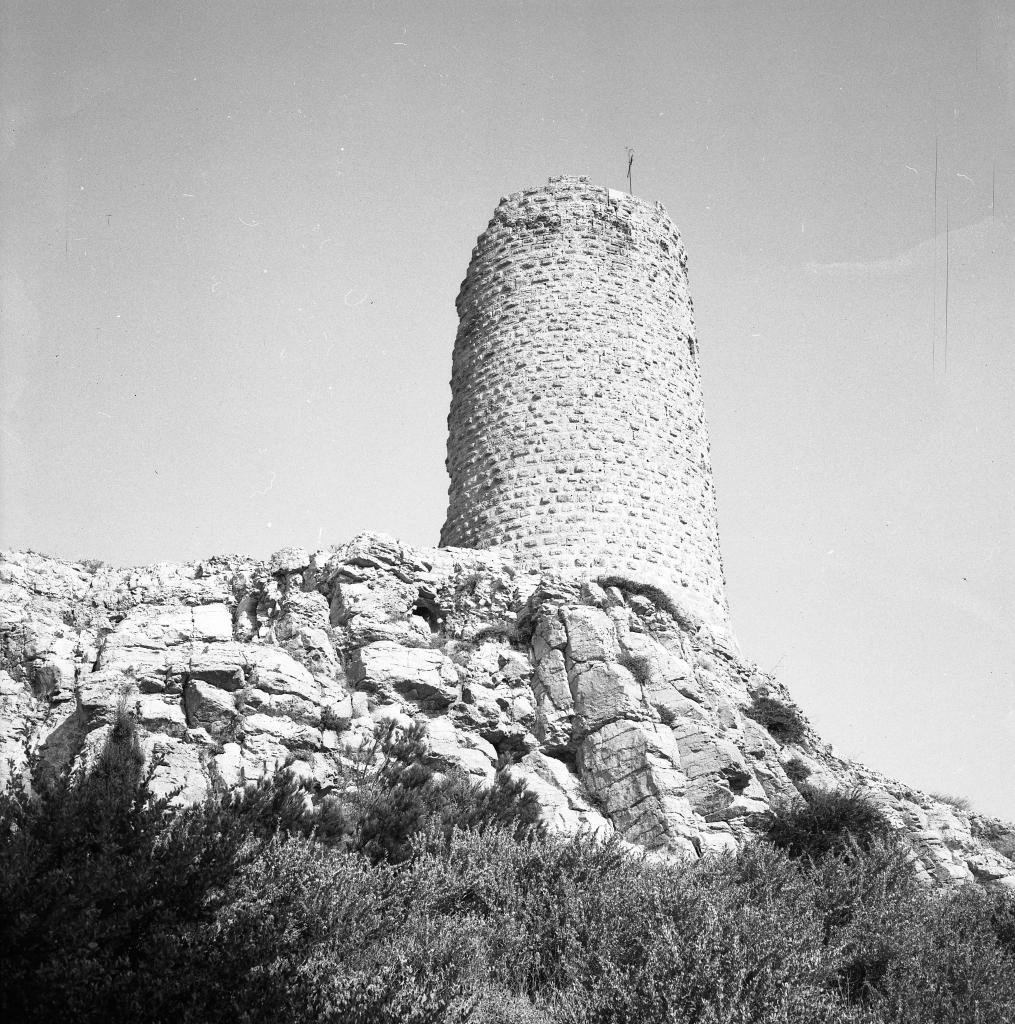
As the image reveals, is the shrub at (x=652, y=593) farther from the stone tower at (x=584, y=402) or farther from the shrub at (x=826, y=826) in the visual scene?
the shrub at (x=826, y=826)

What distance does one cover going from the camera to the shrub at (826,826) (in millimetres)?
11547

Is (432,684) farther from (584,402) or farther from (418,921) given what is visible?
(584,402)

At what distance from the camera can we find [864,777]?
49.7 feet

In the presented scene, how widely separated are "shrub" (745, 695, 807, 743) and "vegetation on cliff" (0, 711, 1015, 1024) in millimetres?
3645

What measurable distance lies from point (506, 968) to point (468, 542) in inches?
318

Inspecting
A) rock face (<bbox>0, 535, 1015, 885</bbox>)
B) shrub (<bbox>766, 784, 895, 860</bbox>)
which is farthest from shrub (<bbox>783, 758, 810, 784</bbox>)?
shrub (<bbox>766, 784, 895, 860</bbox>)

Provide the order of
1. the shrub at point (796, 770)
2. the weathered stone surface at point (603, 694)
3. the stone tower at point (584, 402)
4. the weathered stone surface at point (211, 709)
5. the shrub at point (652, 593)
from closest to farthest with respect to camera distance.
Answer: the weathered stone surface at point (211, 709) < the weathered stone surface at point (603, 694) < the shrub at point (796, 770) < the shrub at point (652, 593) < the stone tower at point (584, 402)

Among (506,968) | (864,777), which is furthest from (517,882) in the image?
(864,777)

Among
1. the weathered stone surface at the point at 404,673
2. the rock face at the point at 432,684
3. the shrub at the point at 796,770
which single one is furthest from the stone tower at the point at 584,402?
the weathered stone surface at the point at 404,673

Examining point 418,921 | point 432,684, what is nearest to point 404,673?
point 432,684

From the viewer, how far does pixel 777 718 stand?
562 inches

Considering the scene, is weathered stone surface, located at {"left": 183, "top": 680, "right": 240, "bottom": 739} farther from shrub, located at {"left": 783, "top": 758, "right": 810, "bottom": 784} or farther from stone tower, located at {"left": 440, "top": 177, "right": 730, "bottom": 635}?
shrub, located at {"left": 783, "top": 758, "right": 810, "bottom": 784}

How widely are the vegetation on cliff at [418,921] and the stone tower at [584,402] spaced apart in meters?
5.00

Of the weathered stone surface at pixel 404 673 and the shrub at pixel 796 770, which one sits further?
the shrub at pixel 796 770
